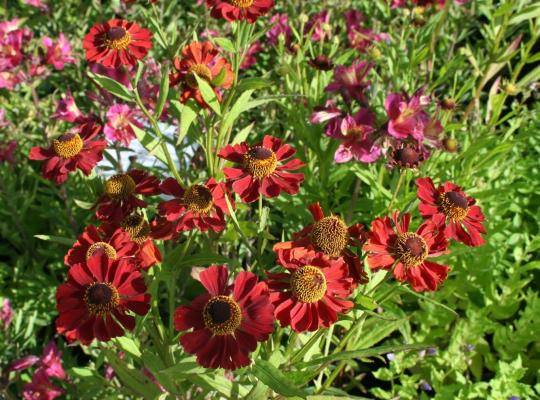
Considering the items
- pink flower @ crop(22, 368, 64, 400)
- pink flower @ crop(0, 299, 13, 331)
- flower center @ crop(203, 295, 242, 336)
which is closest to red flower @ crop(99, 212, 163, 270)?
flower center @ crop(203, 295, 242, 336)

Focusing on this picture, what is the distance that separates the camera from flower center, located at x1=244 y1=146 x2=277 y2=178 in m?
1.16

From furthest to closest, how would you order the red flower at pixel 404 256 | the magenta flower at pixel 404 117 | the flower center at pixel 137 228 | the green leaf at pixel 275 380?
1. the magenta flower at pixel 404 117
2. the flower center at pixel 137 228
3. the red flower at pixel 404 256
4. the green leaf at pixel 275 380

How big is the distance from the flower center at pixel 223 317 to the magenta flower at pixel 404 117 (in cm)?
76

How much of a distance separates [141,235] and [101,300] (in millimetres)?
216

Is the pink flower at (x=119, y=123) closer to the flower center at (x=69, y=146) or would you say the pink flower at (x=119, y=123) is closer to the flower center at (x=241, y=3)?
the flower center at (x=69, y=146)

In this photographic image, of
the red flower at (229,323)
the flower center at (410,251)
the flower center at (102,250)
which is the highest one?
the flower center at (410,251)

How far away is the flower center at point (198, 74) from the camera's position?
1.30 meters

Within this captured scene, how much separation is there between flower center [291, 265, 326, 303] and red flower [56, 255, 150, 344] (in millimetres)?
265

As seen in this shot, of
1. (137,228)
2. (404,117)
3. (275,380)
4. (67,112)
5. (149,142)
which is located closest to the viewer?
(275,380)

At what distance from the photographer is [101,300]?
0.93 metres

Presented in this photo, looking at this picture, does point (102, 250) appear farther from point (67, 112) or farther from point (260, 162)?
point (67, 112)

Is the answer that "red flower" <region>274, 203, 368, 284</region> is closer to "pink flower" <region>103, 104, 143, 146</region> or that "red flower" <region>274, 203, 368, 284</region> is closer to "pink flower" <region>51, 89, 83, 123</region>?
"pink flower" <region>103, 104, 143, 146</region>

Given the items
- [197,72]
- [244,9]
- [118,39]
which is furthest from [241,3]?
[118,39]

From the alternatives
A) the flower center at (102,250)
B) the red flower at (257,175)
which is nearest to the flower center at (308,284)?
the red flower at (257,175)
